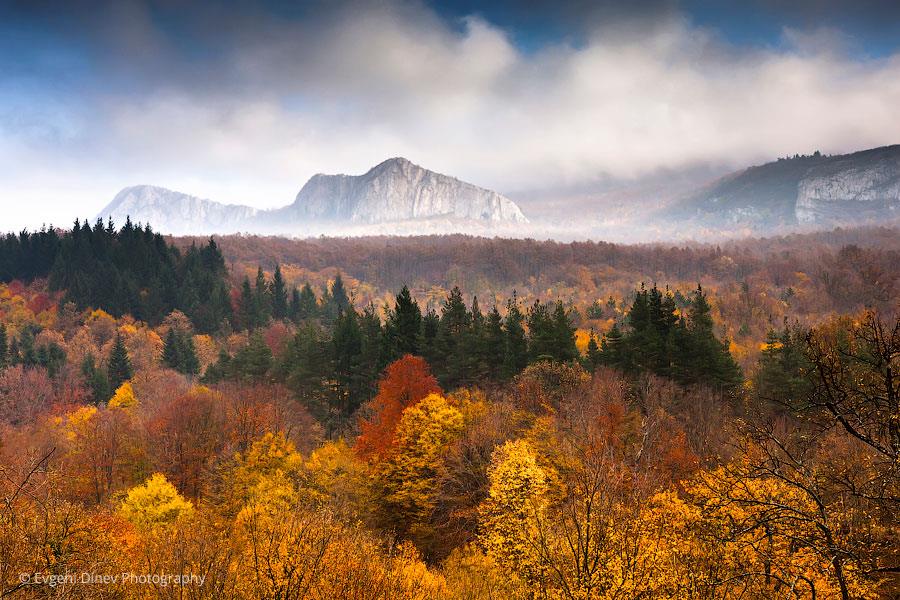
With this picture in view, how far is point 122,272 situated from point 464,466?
138080 mm

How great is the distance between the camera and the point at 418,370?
4956cm

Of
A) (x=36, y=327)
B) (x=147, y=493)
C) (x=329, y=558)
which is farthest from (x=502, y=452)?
(x=36, y=327)

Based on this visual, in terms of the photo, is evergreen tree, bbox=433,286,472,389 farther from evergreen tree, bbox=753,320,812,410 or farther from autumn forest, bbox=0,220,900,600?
evergreen tree, bbox=753,320,812,410

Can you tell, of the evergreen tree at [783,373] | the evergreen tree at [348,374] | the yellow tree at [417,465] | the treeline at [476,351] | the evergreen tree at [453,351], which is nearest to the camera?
the yellow tree at [417,465]

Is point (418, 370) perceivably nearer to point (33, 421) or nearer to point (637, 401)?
point (637, 401)

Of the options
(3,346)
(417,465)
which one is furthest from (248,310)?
(417,465)

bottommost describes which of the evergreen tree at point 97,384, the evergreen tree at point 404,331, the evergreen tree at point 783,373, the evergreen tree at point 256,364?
the evergreen tree at point 97,384

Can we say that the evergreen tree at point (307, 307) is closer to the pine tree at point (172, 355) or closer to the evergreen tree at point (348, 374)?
the pine tree at point (172, 355)

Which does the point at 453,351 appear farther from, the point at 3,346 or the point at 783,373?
the point at 3,346

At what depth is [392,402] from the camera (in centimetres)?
4694

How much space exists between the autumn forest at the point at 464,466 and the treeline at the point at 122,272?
32.5m

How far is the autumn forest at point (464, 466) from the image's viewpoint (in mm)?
14352

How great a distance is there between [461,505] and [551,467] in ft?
23.8

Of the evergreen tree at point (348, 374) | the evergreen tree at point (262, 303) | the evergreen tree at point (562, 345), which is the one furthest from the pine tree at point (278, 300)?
the evergreen tree at point (562, 345)
